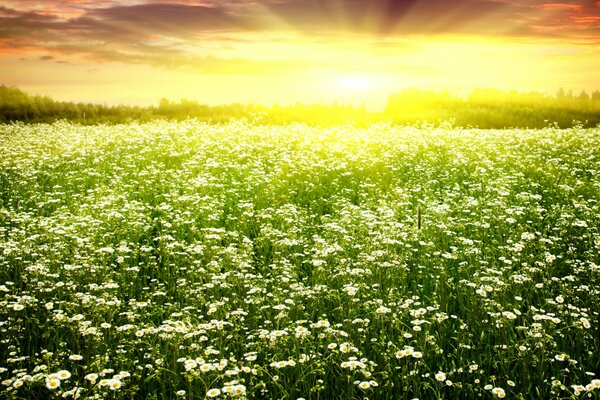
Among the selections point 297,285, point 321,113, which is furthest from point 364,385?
point 321,113

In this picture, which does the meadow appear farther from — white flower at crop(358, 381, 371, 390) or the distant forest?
the distant forest

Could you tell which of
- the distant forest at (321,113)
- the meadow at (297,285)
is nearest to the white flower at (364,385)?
the meadow at (297,285)

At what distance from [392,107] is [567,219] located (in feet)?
121

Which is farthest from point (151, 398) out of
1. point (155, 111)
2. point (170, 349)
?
point (155, 111)

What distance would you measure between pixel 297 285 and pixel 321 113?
3233 centimetres

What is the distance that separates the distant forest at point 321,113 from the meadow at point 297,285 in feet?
61.2

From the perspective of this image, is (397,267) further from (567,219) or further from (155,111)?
(155,111)

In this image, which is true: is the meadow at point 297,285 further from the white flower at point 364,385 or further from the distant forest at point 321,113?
the distant forest at point 321,113

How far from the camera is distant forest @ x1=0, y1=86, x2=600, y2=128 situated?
32250 millimetres

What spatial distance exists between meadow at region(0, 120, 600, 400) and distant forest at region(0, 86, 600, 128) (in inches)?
735

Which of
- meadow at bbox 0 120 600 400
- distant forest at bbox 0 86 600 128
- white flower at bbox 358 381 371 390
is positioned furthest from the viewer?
distant forest at bbox 0 86 600 128

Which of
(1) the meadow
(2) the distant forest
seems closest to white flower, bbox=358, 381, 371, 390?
(1) the meadow

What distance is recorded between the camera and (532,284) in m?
5.88

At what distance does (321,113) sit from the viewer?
36812 mm
